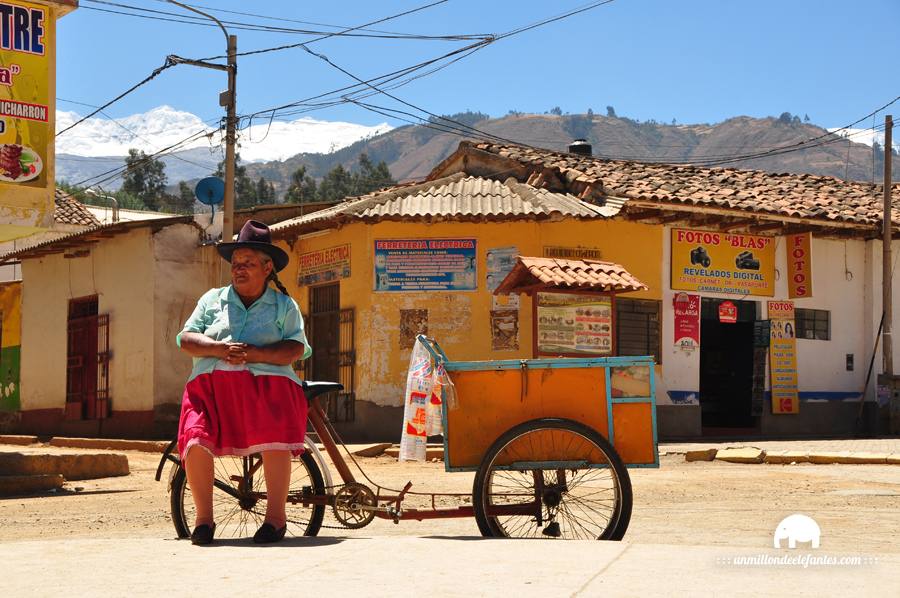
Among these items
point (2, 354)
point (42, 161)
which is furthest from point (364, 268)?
point (2, 354)

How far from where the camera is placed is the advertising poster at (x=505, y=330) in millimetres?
16547

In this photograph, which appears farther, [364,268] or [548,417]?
[364,268]

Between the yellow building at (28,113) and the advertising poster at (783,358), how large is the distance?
37.6 feet

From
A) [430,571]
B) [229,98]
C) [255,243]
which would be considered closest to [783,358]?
[229,98]

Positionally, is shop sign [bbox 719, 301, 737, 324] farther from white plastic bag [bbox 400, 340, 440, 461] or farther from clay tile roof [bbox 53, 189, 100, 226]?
clay tile roof [bbox 53, 189, 100, 226]

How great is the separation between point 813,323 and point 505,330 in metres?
5.83

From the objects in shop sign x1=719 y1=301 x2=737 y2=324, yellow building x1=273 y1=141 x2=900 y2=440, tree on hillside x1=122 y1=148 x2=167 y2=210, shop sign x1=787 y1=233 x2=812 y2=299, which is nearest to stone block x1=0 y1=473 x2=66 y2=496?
yellow building x1=273 y1=141 x2=900 y2=440

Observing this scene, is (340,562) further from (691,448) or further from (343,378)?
(343,378)

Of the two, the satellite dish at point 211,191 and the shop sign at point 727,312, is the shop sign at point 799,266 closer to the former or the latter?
the shop sign at point 727,312

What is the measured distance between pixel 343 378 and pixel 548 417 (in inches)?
483

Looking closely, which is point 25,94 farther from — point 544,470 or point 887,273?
point 887,273

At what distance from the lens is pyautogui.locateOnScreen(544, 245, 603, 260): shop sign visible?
1669 cm

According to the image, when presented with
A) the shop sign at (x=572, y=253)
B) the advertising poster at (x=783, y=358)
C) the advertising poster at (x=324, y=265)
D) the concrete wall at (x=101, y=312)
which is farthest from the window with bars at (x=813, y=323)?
the concrete wall at (x=101, y=312)

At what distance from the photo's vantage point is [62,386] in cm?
2120
